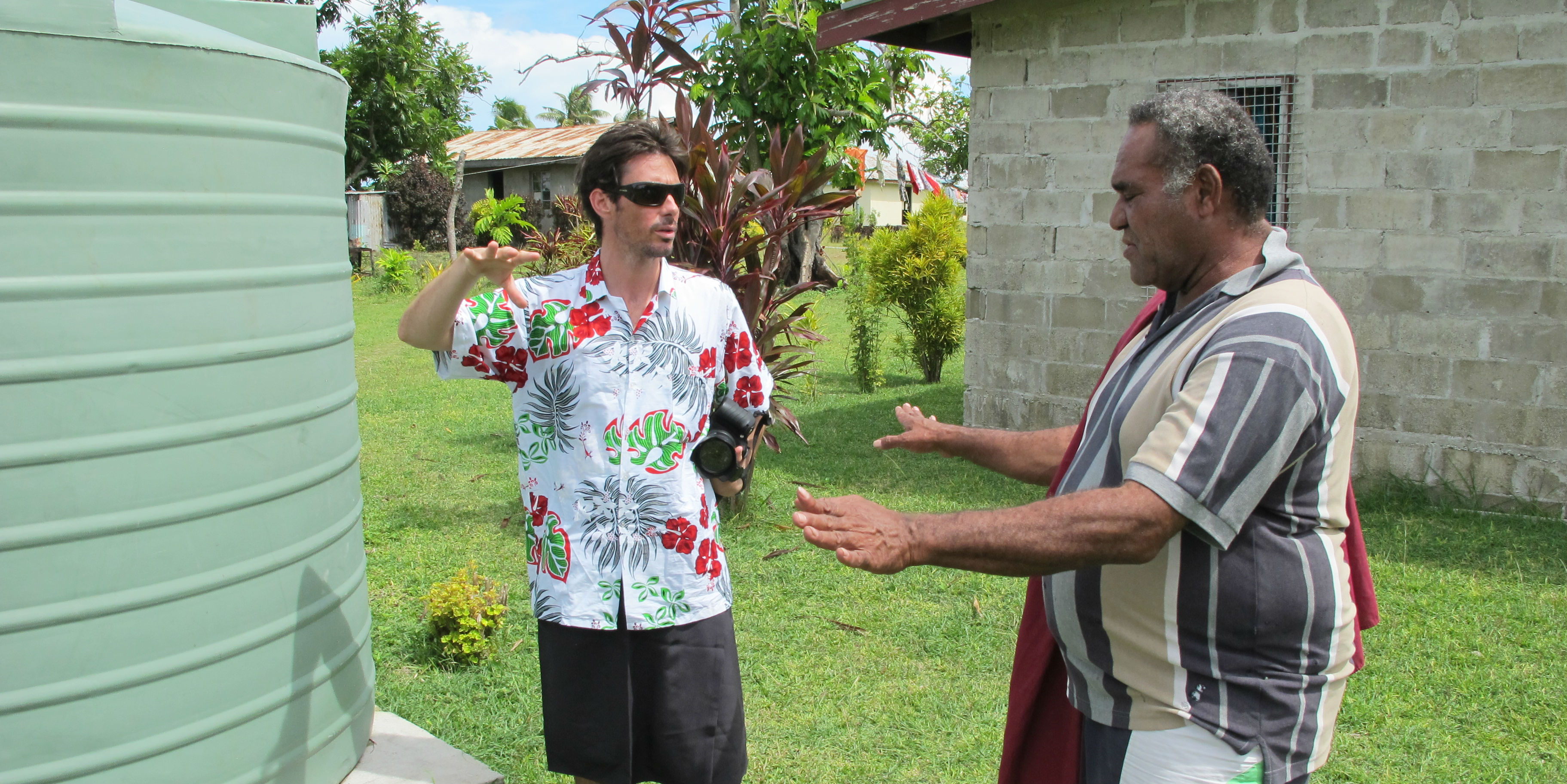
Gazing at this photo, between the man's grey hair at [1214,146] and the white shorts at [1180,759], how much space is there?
2.83 ft

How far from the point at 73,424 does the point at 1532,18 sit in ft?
22.5

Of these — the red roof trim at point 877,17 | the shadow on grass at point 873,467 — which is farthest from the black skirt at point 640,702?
the red roof trim at point 877,17

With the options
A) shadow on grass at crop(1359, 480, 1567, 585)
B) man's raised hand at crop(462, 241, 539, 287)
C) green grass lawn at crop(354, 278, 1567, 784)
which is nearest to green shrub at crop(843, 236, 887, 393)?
green grass lawn at crop(354, 278, 1567, 784)

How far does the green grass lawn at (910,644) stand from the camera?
3631 mm

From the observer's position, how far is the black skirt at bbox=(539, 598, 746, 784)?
2582 mm

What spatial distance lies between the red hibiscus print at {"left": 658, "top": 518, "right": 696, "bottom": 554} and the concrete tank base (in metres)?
0.98

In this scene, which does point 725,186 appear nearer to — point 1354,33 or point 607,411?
point 607,411

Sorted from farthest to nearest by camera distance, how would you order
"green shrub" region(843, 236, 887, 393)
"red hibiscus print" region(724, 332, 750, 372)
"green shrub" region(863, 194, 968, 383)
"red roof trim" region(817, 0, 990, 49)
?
"green shrub" region(863, 194, 968, 383)
"green shrub" region(843, 236, 887, 393)
"red roof trim" region(817, 0, 990, 49)
"red hibiscus print" region(724, 332, 750, 372)

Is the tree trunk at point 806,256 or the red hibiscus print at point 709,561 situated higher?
the tree trunk at point 806,256

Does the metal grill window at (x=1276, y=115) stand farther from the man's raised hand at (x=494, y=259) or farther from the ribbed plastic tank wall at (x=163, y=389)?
the ribbed plastic tank wall at (x=163, y=389)

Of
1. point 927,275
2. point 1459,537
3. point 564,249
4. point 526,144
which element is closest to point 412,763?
point 1459,537

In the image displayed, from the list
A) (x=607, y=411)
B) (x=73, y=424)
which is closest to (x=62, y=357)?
(x=73, y=424)

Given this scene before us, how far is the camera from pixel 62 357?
199cm

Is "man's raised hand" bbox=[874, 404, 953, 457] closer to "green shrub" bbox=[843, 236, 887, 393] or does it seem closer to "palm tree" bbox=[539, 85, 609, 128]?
"green shrub" bbox=[843, 236, 887, 393]
